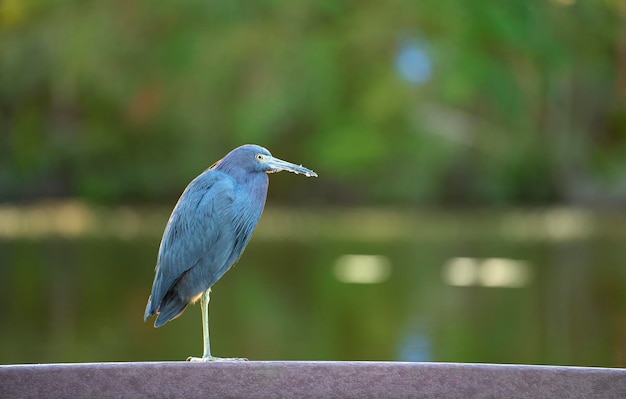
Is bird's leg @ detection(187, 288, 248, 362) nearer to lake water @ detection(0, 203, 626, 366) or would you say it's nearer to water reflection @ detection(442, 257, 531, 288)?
lake water @ detection(0, 203, 626, 366)

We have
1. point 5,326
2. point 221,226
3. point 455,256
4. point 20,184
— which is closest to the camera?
point 221,226

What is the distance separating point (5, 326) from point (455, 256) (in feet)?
17.6

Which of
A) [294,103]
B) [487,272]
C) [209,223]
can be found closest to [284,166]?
[209,223]

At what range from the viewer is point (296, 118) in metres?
21.0

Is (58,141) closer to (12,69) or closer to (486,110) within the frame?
(12,69)

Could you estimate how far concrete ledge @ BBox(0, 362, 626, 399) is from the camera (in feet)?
6.75

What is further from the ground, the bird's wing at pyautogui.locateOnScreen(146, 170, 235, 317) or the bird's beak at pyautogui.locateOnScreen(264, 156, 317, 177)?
the bird's beak at pyautogui.locateOnScreen(264, 156, 317, 177)

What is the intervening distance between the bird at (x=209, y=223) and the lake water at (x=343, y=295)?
3437 millimetres

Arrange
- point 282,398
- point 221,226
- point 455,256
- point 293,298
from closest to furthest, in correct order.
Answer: point 282,398 → point 221,226 → point 293,298 → point 455,256

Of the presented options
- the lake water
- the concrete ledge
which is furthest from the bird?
the lake water

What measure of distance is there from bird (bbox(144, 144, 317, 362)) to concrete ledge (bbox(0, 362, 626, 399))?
0.48m

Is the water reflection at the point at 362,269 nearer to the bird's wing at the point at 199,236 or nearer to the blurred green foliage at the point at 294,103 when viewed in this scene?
the bird's wing at the point at 199,236

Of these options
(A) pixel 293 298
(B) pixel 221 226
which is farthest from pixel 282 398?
(A) pixel 293 298

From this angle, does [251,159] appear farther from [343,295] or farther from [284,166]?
[343,295]
